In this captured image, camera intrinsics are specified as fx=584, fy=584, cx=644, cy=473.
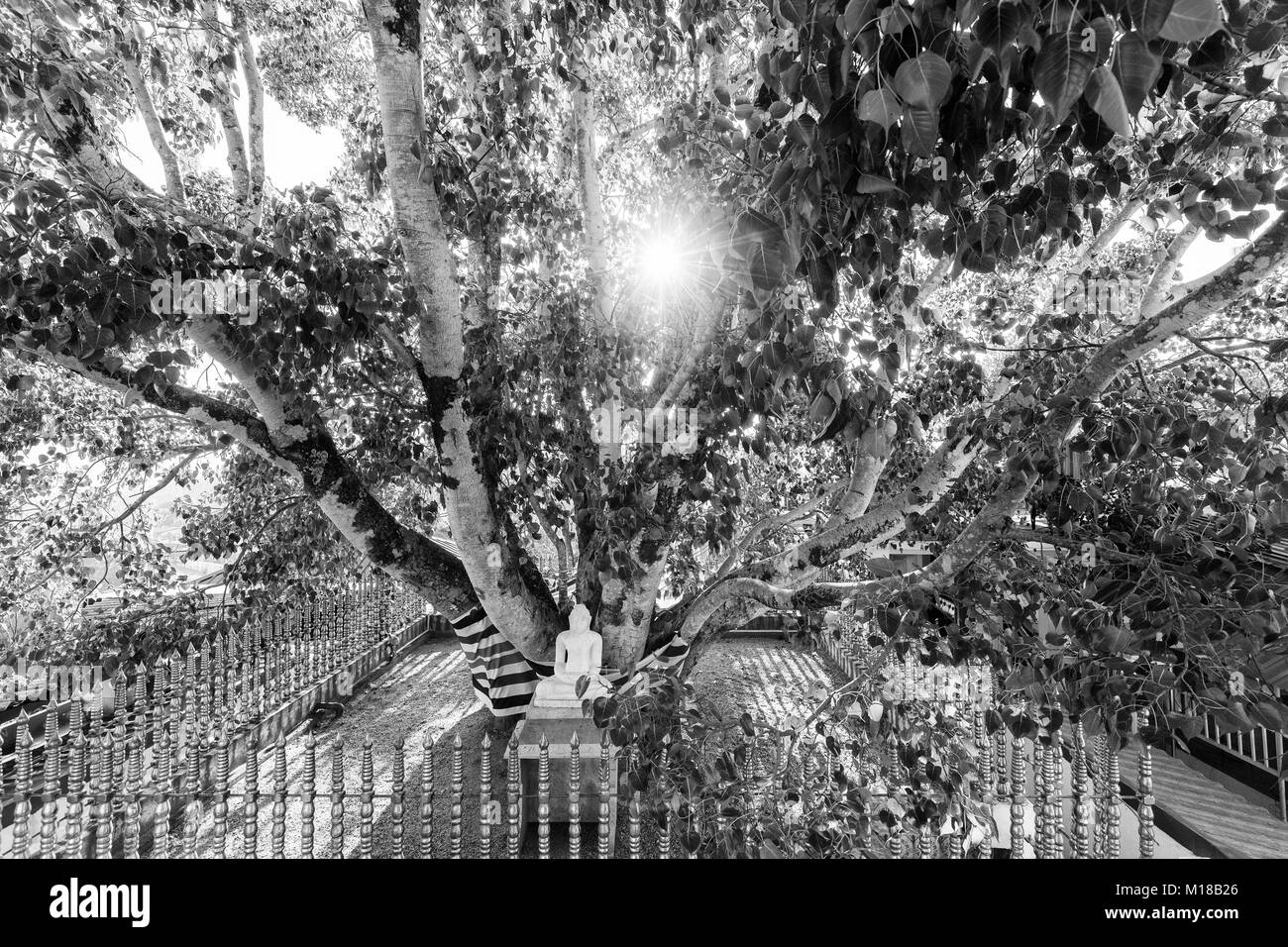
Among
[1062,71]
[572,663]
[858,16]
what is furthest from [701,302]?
[572,663]

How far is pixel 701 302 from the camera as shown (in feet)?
10.7

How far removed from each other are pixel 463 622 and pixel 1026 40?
4442 millimetres

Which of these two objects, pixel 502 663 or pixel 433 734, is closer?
pixel 502 663

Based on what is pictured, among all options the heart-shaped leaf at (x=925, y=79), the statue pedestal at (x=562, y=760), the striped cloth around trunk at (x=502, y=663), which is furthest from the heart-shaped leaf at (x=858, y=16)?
the striped cloth around trunk at (x=502, y=663)

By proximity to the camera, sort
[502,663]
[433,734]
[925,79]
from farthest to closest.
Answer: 1. [433,734]
2. [502,663]
3. [925,79]

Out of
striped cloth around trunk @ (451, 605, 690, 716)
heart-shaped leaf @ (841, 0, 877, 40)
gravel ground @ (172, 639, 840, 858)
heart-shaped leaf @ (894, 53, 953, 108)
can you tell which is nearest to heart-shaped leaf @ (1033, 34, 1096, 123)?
heart-shaped leaf @ (894, 53, 953, 108)

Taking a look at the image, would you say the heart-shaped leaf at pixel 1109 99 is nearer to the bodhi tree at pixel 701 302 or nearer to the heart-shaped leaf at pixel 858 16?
the bodhi tree at pixel 701 302

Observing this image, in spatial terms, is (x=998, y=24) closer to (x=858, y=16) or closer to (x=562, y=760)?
(x=858, y=16)

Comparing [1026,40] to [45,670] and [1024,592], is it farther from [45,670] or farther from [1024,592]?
[45,670]

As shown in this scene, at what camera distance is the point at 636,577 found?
13.6 feet

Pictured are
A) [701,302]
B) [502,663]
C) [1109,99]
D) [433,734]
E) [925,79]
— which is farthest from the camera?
[433,734]

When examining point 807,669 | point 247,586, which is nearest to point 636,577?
point 247,586

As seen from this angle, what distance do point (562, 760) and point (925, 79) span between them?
14.0ft

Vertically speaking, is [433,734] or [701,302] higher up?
[701,302]
